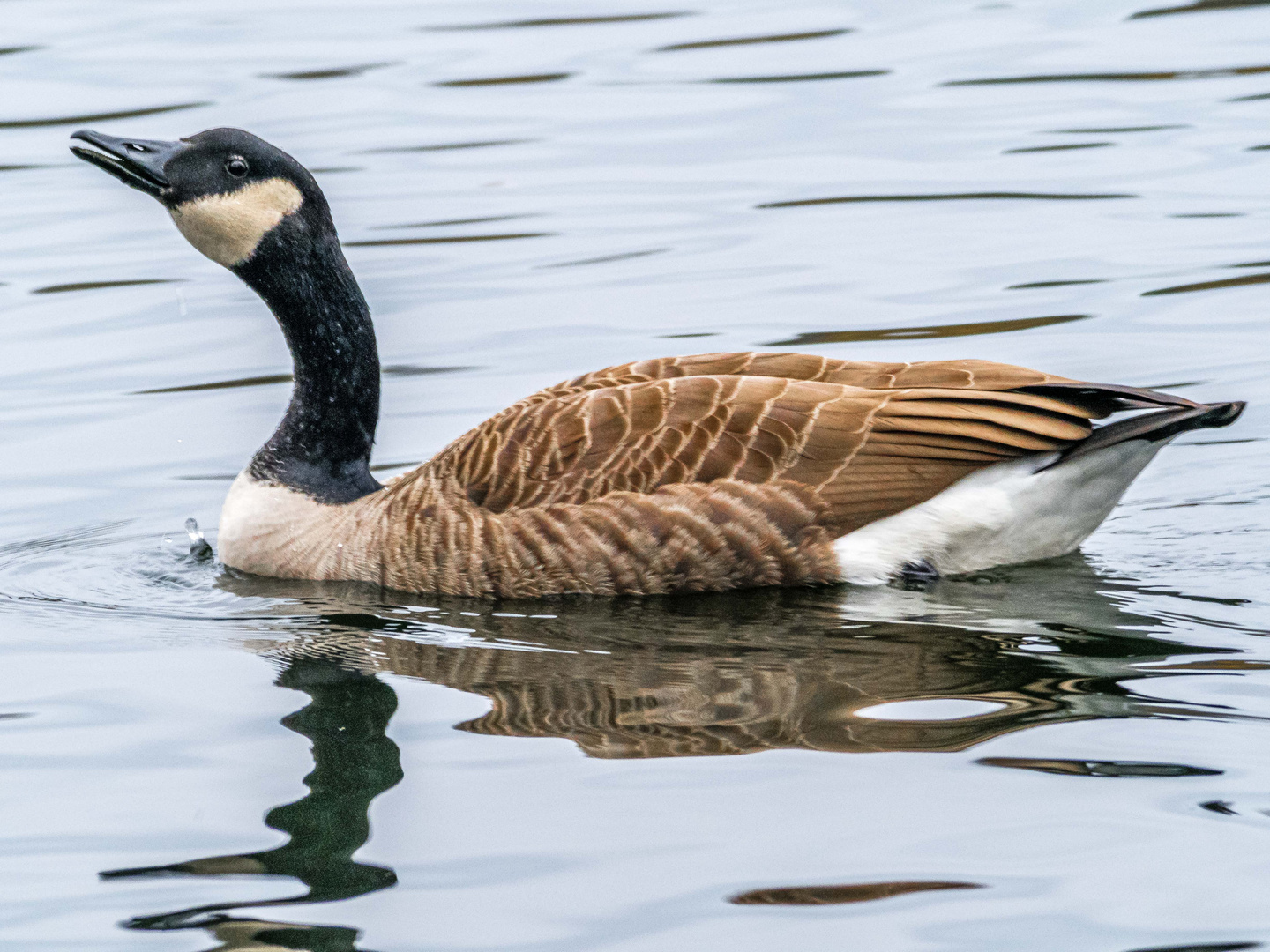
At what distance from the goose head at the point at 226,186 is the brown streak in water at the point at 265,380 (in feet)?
9.44

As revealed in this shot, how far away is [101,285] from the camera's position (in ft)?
45.8

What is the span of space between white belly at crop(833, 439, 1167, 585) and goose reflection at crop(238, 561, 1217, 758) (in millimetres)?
185

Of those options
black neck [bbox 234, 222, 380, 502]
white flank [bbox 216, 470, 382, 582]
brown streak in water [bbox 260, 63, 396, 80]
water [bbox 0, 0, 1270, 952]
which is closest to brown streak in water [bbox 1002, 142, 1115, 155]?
water [bbox 0, 0, 1270, 952]

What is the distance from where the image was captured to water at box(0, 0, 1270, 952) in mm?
5426

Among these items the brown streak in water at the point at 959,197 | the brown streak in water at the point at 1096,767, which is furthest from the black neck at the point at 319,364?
the brown streak in water at the point at 959,197

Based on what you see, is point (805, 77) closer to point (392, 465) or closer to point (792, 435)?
point (392, 465)

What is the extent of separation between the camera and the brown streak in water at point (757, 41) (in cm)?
1909

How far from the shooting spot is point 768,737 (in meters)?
6.34

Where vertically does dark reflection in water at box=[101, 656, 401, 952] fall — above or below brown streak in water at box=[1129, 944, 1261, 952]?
above

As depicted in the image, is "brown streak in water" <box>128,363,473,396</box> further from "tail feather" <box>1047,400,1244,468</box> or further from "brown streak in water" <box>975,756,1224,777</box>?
"brown streak in water" <box>975,756,1224,777</box>

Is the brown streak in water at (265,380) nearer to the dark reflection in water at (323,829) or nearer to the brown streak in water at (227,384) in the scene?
the brown streak in water at (227,384)

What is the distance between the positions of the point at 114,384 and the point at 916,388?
18.9 feet

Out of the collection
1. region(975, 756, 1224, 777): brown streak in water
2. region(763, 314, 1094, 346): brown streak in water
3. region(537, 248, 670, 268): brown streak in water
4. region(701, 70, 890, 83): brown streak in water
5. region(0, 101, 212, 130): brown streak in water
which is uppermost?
region(701, 70, 890, 83): brown streak in water

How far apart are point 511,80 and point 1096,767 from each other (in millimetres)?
Answer: 13772
